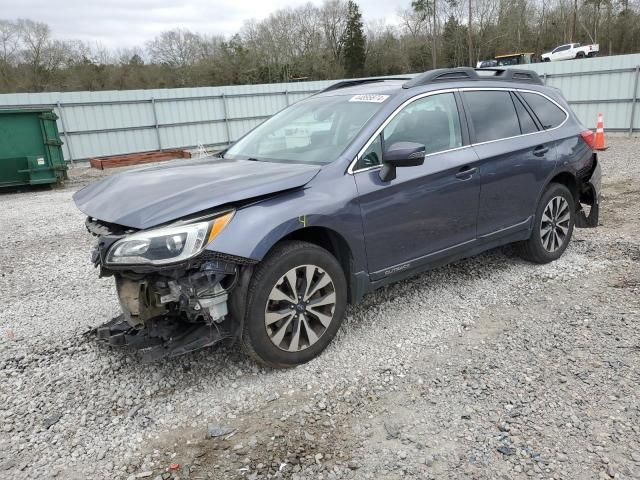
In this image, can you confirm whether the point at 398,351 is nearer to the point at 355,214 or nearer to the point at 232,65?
the point at 355,214

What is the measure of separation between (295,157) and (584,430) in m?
2.49

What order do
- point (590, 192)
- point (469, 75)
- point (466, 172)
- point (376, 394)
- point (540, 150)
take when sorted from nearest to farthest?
1. point (376, 394)
2. point (466, 172)
3. point (469, 75)
4. point (540, 150)
5. point (590, 192)

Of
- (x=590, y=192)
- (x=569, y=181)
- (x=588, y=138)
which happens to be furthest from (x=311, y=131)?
(x=590, y=192)

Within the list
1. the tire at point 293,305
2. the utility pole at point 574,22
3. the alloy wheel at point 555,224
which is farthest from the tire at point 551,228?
the utility pole at point 574,22

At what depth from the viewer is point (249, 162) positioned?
151 inches

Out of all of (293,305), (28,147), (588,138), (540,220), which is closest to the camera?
(293,305)

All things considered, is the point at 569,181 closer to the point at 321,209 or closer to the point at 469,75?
the point at 469,75

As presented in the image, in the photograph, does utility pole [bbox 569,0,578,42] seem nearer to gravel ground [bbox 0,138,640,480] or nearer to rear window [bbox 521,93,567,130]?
rear window [bbox 521,93,567,130]

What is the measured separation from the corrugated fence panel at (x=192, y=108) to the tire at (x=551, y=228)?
12672 millimetres

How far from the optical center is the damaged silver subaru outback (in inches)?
113

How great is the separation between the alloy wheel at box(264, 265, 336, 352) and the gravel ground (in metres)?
0.22

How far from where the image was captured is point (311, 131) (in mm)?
3961

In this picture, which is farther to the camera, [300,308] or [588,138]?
[588,138]

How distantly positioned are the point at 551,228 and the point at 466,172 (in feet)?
5.12
